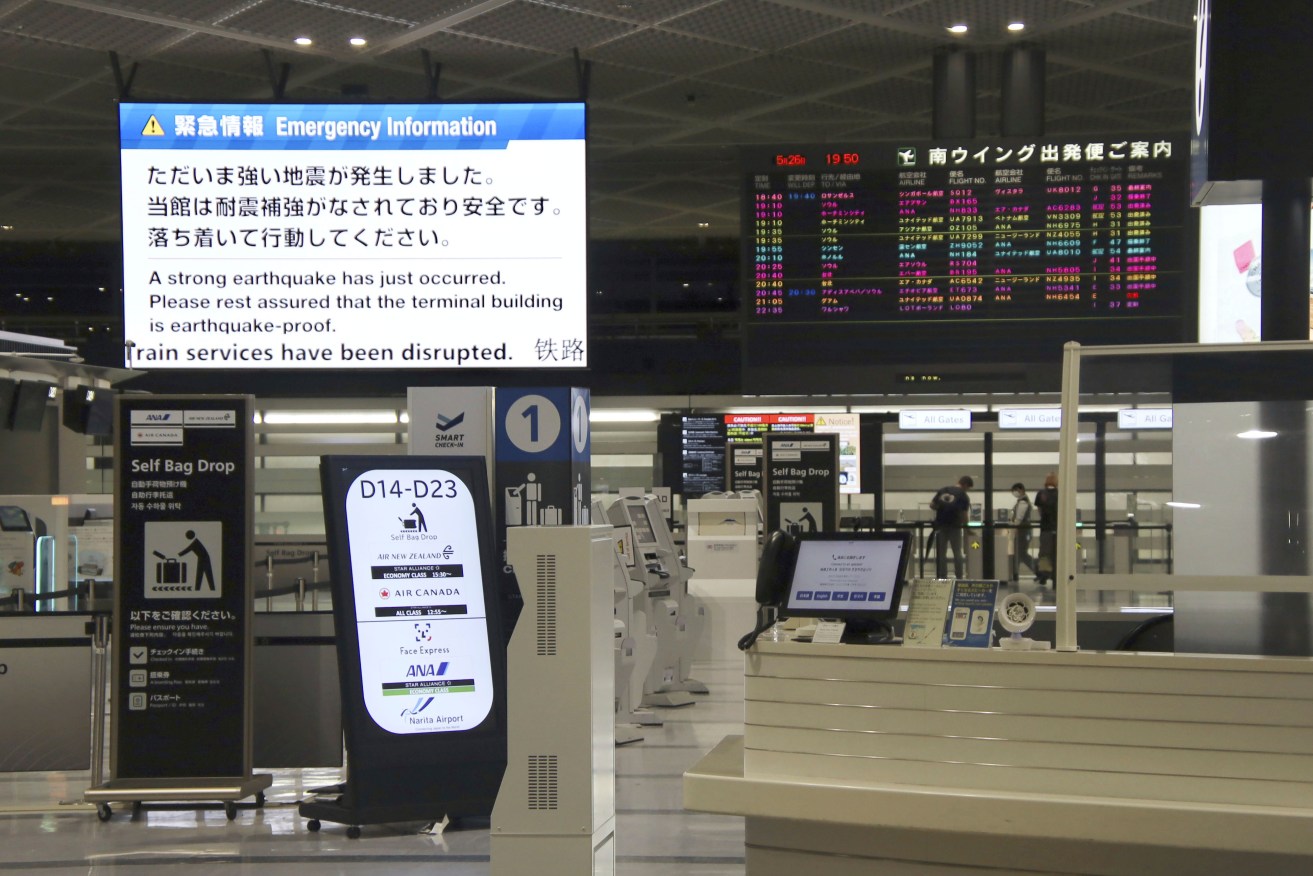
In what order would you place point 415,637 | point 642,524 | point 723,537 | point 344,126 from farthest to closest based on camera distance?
point 723,537, point 642,524, point 344,126, point 415,637

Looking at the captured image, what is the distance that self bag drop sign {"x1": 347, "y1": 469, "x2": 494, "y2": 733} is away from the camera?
15.9ft

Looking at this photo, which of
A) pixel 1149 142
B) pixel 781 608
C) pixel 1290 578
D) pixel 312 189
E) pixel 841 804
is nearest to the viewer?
pixel 1290 578

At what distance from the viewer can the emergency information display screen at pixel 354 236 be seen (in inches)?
258

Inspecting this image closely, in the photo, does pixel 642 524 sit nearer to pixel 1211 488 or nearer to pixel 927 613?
pixel 927 613

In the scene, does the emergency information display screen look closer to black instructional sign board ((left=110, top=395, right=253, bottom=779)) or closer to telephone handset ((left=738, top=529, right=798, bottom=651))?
black instructional sign board ((left=110, top=395, right=253, bottom=779))

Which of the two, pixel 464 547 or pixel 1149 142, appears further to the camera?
pixel 1149 142

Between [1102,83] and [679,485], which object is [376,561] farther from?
[679,485]

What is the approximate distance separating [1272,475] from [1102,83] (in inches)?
258

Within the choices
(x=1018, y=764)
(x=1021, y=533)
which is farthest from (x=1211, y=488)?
(x=1021, y=533)

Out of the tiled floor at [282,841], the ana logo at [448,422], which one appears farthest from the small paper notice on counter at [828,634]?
the ana logo at [448,422]

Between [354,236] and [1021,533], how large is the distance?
10683 millimetres

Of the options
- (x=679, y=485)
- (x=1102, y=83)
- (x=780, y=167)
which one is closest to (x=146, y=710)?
(x=780, y=167)

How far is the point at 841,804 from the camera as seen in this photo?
304cm

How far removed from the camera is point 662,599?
8.45m
